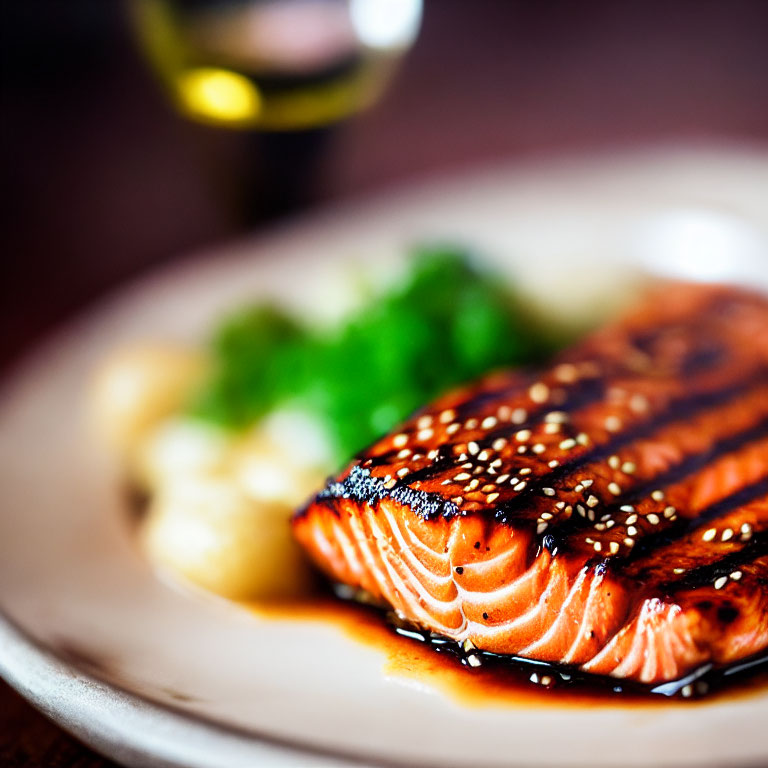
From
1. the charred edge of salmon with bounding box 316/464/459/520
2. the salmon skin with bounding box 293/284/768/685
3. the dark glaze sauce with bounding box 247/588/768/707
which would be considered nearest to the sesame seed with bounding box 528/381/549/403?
the salmon skin with bounding box 293/284/768/685

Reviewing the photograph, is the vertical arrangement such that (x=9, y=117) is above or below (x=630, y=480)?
above

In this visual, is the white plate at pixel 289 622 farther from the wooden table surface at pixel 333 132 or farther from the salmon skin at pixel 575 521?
the wooden table surface at pixel 333 132

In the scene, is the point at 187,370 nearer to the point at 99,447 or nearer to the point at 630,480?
the point at 99,447

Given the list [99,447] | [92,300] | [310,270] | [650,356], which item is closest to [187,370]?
[99,447]

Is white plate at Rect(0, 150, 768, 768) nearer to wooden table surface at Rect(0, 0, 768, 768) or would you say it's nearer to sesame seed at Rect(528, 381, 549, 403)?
wooden table surface at Rect(0, 0, 768, 768)

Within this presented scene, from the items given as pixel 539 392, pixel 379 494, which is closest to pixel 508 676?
pixel 379 494

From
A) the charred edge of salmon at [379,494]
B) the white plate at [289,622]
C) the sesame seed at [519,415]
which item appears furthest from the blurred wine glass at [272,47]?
the charred edge of salmon at [379,494]

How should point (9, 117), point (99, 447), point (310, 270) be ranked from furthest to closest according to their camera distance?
point (9, 117)
point (310, 270)
point (99, 447)
